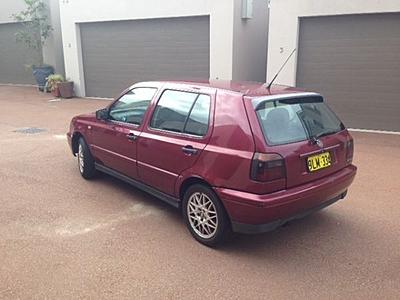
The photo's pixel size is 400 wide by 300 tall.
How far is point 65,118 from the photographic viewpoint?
10.7 m

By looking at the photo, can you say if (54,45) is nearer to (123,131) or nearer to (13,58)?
(13,58)

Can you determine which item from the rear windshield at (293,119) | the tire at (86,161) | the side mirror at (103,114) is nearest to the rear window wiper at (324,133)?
the rear windshield at (293,119)

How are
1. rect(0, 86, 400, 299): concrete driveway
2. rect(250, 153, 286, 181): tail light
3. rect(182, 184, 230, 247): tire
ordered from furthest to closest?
1. rect(182, 184, 230, 247): tire
2. rect(250, 153, 286, 181): tail light
3. rect(0, 86, 400, 299): concrete driveway

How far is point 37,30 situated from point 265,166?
15.4 meters

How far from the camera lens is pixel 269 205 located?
3.24m

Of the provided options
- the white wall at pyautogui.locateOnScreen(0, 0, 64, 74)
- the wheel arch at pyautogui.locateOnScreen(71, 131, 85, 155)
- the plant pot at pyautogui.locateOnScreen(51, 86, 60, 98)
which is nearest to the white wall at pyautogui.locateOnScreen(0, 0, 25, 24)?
the white wall at pyautogui.locateOnScreen(0, 0, 64, 74)

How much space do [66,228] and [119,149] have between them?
3.71 ft

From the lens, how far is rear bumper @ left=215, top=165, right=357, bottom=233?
3.26m

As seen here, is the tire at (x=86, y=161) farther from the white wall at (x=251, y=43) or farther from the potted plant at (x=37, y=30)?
the potted plant at (x=37, y=30)

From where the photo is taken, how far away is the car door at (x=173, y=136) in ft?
12.3

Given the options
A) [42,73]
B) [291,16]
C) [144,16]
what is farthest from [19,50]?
[291,16]

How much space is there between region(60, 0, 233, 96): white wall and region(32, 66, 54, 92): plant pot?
145 cm

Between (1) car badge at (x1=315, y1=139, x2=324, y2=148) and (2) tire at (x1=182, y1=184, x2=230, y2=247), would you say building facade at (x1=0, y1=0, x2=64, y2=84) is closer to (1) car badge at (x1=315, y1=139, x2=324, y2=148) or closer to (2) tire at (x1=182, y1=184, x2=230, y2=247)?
(2) tire at (x1=182, y1=184, x2=230, y2=247)

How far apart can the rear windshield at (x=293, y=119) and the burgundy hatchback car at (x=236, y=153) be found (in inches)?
0.4
